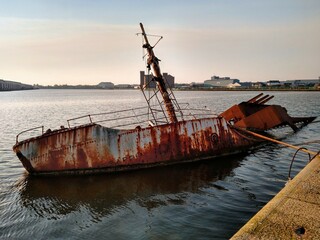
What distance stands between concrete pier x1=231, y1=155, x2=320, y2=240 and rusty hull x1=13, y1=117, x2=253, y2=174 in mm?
6904

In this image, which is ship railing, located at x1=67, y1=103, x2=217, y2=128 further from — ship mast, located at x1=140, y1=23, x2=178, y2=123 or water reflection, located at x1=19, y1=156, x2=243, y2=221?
water reflection, located at x1=19, y1=156, x2=243, y2=221

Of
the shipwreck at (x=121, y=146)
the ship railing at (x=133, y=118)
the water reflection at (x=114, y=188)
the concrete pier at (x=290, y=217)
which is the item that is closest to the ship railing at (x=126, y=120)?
the ship railing at (x=133, y=118)

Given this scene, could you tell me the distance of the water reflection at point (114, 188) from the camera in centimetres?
966

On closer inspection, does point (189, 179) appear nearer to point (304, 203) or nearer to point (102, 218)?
point (102, 218)

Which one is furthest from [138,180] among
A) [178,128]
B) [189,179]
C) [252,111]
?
[252,111]

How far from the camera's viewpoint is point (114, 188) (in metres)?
11.2

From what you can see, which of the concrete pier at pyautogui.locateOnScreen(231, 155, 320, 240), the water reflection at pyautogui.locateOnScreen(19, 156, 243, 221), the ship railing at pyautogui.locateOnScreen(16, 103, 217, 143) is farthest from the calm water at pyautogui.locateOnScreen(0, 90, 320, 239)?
the ship railing at pyautogui.locateOnScreen(16, 103, 217, 143)

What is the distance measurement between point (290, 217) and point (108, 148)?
8659 millimetres

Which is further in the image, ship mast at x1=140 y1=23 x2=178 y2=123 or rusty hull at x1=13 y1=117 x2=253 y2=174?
ship mast at x1=140 y1=23 x2=178 y2=123

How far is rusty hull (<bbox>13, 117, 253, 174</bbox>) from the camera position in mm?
12367

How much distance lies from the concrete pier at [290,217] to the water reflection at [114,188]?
3999 millimetres

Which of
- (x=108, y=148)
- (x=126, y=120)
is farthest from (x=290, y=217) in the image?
(x=126, y=120)

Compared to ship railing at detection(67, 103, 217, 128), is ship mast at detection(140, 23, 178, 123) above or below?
above

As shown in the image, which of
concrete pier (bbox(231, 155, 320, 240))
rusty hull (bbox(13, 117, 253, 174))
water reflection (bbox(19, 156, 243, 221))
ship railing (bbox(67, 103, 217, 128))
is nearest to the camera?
concrete pier (bbox(231, 155, 320, 240))
